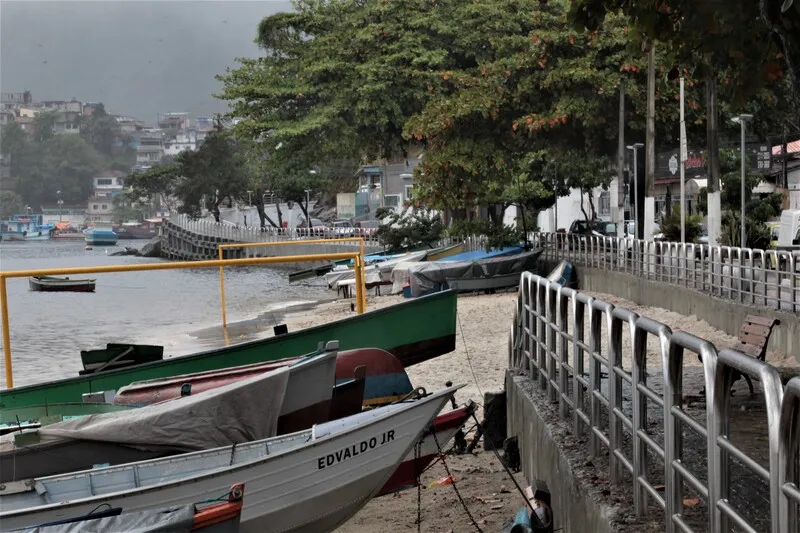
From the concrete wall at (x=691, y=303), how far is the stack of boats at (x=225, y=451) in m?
3.36

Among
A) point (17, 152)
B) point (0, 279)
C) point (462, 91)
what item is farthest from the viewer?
point (17, 152)

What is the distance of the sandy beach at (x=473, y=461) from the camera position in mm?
9242

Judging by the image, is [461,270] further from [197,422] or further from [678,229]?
[197,422]

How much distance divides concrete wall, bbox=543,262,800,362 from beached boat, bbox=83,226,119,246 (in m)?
135

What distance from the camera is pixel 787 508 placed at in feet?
10.0

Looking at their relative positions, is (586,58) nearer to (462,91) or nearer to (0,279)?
(462,91)

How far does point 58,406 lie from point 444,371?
8074 mm

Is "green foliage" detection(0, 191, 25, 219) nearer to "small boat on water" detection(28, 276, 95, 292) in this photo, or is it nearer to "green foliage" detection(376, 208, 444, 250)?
"green foliage" detection(376, 208, 444, 250)

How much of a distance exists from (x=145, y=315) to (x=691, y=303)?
30.8 metres

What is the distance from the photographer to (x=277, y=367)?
10.8 m

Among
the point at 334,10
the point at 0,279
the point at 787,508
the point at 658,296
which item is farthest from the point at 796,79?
the point at 334,10

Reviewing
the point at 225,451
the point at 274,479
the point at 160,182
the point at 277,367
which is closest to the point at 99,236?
the point at 160,182

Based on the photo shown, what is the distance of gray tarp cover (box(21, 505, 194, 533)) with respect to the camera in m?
6.96

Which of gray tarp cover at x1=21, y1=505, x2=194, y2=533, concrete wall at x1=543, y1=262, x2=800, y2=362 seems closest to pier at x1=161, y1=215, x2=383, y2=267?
concrete wall at x1=543, y1=262, x2=800, y2=362
